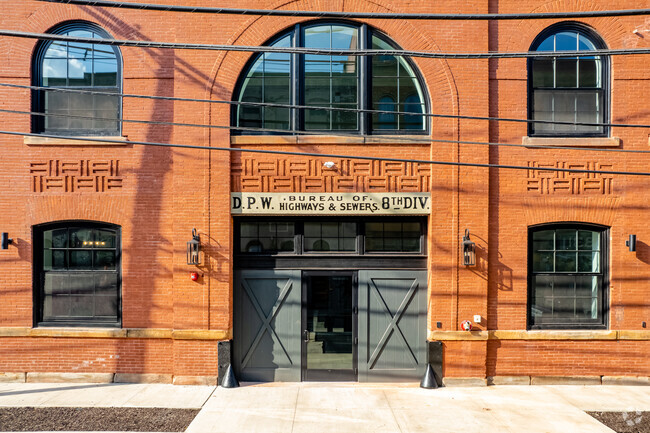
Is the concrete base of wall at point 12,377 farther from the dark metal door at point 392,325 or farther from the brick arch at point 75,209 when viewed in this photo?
the dark metal door at point 392,325

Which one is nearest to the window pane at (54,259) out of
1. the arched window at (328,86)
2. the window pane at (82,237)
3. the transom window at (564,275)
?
the window pane at (82,237)

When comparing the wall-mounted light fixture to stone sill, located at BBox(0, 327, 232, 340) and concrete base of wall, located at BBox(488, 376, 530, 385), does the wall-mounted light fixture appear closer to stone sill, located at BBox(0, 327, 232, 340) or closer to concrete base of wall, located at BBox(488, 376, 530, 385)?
stone sill, located at BBox(0, 327, 232, 340)

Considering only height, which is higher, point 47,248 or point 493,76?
point 493,76

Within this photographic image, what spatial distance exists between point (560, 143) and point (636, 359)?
4479mm

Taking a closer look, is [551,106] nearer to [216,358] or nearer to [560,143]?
[560,143]

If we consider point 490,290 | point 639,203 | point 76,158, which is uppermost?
point 76,158

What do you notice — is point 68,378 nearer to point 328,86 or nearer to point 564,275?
point 328,86

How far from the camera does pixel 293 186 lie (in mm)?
9289

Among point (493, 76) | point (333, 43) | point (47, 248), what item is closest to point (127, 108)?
point (47, 248)

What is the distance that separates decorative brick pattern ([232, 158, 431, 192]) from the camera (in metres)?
9.30

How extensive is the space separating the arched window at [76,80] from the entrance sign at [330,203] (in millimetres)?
3021

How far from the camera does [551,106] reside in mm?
9508

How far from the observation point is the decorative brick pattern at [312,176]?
9297 millimetres

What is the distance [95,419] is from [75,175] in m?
4.54
